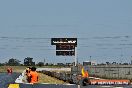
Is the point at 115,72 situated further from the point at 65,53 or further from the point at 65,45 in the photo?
the point at 65,45

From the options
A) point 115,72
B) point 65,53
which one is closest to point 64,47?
point 65,53

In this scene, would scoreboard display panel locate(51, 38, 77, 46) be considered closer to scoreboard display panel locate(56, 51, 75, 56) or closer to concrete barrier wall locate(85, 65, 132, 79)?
scoreboard display panel locate(56, 51, 75, 56)

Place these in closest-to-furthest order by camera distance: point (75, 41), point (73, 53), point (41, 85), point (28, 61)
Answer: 1. point (41, 85)
2. point (73, 53)
3. point (75, 41)
4. point (28, 61)

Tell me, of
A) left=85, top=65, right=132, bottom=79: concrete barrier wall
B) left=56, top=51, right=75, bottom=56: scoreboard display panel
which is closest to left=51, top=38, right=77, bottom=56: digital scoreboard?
left=56, top=51, right=75, bottom=56: scoreboard display panel

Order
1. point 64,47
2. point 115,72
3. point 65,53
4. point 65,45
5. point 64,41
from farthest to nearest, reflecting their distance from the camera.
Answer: point 64,41
point 65,45
point 64,47
point 65,53
point 115,72

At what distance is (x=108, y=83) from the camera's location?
2875 centimetres

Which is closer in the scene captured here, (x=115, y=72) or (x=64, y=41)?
(x=115, y=72)

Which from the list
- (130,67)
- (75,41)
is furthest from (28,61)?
(130,67)

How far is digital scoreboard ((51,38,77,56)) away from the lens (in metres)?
89.4

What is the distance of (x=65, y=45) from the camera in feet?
303

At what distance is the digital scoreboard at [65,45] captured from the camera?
293ft

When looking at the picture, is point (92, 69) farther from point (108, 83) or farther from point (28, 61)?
point (28, 61)

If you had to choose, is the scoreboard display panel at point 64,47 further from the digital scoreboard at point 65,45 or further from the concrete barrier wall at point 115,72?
the concrete barrier wall at point 115,72

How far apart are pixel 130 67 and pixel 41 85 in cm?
5170
